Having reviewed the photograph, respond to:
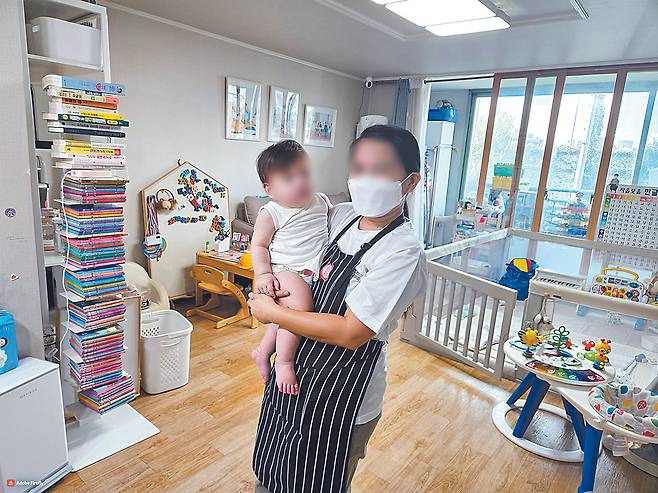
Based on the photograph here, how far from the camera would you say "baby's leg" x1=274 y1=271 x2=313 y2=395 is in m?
1.05

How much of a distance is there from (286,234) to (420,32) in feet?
9.10

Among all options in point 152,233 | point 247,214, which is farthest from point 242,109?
point 152,233

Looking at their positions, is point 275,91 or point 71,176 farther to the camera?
point 275,91

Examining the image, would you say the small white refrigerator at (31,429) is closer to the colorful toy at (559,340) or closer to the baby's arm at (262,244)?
the baby's arm at (262,244)

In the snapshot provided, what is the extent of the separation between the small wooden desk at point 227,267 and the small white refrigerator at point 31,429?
5.68 feet

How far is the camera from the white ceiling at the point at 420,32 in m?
2.65

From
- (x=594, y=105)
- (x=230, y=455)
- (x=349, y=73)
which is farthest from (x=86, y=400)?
(x=594, y=105)

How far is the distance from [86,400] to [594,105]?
5.05m

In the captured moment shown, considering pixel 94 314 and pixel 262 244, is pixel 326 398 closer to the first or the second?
pixel 262 244

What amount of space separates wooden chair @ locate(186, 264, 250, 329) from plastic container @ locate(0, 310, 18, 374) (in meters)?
1.76

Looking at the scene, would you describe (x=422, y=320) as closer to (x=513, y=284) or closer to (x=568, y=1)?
(x=513, y=284)

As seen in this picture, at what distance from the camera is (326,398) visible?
3.33 ft

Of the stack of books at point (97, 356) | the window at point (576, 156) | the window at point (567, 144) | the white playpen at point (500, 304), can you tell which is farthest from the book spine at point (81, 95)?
the window at point (576, 156)

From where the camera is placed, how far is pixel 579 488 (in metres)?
1.88
